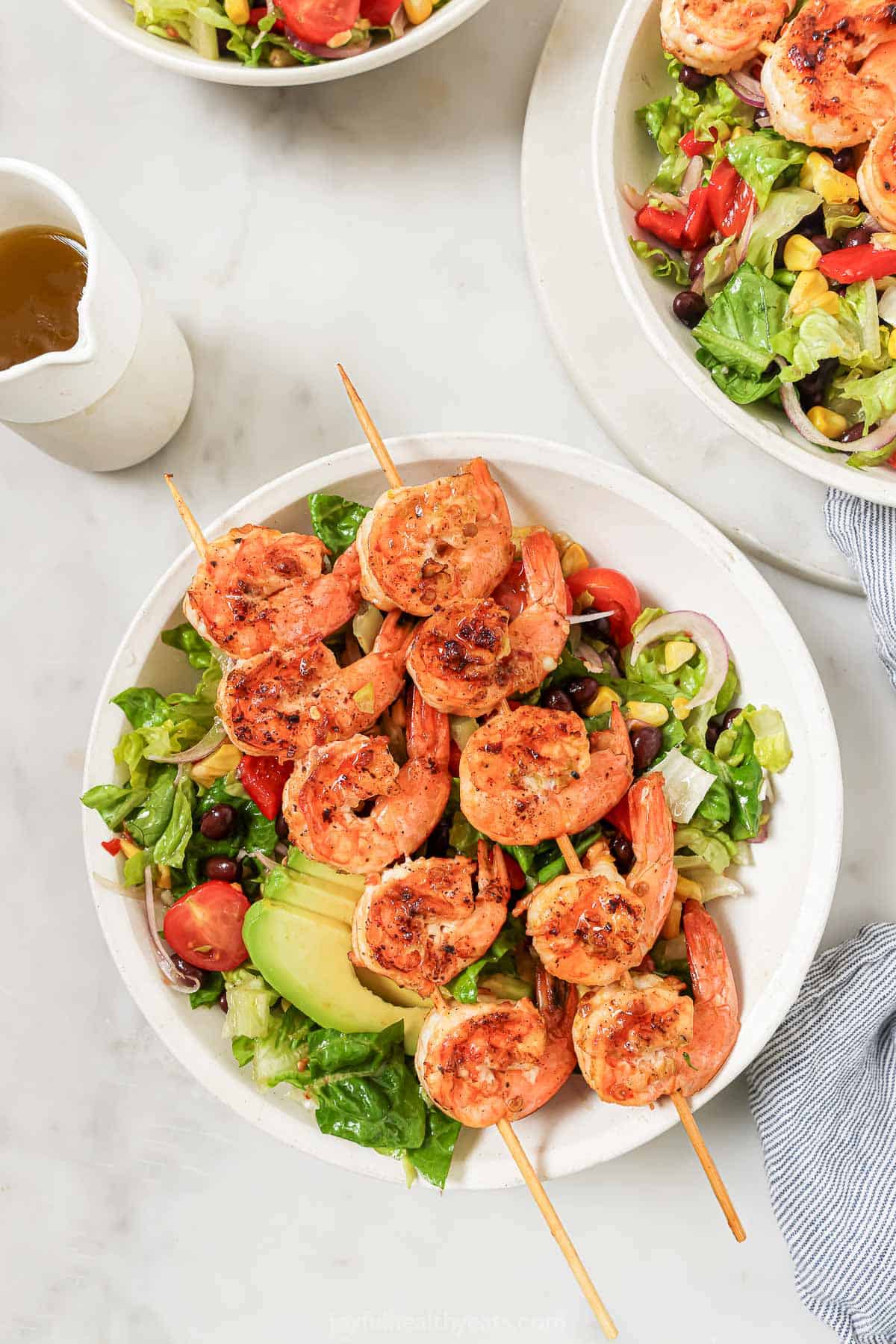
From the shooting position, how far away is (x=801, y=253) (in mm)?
2547

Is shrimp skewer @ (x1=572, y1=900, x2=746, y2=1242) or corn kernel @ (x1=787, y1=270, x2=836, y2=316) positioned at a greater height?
corn kernel @ (x1=787, y1=270, x2=836, y2=316)

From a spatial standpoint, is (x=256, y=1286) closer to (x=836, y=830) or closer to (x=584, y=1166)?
(x=584, y=1166)

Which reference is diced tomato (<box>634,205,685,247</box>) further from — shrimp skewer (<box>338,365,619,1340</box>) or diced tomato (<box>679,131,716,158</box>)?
shrimp skewer (<box>338,365,619,1340</box>)

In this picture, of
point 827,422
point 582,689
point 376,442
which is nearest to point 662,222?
point 827,422

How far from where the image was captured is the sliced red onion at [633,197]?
2.60 metres

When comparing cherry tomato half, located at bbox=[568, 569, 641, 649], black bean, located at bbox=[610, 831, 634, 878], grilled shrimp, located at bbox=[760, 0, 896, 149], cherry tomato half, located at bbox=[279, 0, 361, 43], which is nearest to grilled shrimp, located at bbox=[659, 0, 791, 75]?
grilled shrimp, located at bbox=[760, 0, 896, 149]

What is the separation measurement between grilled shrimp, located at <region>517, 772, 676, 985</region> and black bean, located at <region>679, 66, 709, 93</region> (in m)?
1.72

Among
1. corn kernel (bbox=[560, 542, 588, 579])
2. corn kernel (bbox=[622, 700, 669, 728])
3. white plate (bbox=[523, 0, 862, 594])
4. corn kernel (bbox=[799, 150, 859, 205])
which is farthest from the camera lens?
white plate (bbox=[523, 0, 862, 594])

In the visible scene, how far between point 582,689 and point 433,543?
20.1 inches

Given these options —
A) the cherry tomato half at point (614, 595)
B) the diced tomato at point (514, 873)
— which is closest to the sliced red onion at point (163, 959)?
the diced tomato at point (514, 873)

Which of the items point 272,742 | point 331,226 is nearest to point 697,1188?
point 272,742

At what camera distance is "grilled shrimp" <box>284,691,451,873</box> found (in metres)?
2.28

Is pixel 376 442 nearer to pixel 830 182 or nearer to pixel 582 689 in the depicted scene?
pixel 582 689

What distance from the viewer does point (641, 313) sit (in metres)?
2.46
